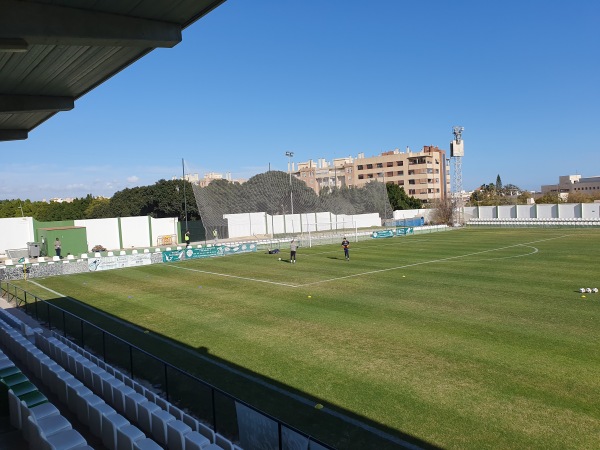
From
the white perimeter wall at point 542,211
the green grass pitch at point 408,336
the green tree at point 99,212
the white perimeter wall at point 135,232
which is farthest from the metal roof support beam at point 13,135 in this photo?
the white perimeter wall at point 542,211

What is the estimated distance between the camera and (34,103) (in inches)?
482

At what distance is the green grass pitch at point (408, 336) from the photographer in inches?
Answer: 332

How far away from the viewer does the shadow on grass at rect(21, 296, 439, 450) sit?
7.84m

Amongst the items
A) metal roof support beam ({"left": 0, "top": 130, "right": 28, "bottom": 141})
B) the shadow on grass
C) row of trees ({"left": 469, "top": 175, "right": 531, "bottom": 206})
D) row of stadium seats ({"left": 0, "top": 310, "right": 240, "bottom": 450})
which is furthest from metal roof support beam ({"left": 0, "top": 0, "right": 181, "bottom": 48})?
row of trees ({"left": 469, "top": 175, "right": 531, "bottom": 206})

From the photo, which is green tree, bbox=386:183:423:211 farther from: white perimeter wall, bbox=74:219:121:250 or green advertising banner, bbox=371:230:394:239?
white perimeter wall, bbox=74:219:121:250

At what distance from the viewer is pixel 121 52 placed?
964 cm

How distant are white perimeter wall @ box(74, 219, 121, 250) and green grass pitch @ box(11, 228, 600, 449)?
61.0ft

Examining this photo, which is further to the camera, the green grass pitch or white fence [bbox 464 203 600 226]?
white fence [bbox 464 203 600 226]

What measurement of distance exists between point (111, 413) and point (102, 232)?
42.2 metres

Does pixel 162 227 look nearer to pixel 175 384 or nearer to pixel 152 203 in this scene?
pixel 152 203

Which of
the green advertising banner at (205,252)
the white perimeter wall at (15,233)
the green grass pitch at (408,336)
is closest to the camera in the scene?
the green grass pitch at (408,336)

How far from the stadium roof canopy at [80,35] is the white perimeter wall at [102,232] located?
119 feet

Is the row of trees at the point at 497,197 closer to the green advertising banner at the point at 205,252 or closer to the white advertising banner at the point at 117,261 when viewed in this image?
the green advertising banner at the point at 205,252

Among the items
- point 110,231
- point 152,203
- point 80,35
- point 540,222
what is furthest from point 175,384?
point 152,203
